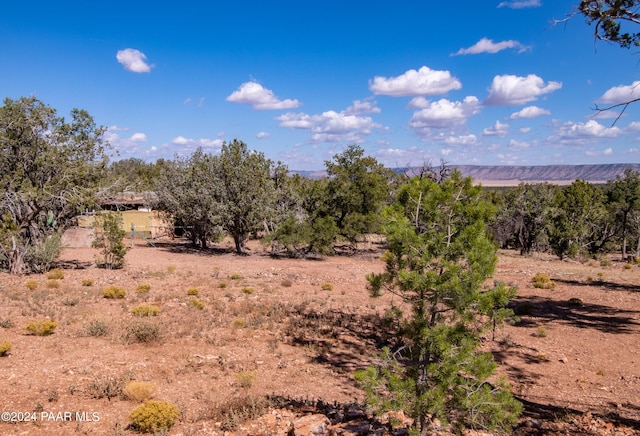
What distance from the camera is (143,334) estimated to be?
10.2 m

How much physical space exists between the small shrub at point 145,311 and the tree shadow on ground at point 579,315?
11.7 meters

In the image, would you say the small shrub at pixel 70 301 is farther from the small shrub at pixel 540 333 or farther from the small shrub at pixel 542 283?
the small shrub at pixel 542 283

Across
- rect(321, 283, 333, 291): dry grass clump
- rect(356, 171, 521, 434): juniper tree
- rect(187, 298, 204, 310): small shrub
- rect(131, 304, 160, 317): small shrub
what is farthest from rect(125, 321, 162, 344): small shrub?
rect(321, 283, 333, 291): dry grass clump

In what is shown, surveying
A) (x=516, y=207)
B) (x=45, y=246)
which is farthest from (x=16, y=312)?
(x=516, y=207)

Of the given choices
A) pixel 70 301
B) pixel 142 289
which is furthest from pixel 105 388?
pixel 142 289

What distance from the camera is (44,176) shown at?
1708 centimetres

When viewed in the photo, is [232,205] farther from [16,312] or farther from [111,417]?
[111,417]

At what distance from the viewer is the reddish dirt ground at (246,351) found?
280 inches

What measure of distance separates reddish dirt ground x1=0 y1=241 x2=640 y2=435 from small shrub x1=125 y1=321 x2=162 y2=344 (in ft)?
0.12

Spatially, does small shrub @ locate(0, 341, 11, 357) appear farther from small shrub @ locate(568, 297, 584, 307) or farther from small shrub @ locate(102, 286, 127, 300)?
small shrub @ locate(568, 297, 584, 307)

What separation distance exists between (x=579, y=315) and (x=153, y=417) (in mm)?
14071

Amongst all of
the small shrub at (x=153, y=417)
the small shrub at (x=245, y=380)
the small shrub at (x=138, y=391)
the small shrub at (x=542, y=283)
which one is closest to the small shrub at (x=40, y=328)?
the small shrub at (x=138, y=391)

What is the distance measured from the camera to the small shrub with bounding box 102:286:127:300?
547 inches

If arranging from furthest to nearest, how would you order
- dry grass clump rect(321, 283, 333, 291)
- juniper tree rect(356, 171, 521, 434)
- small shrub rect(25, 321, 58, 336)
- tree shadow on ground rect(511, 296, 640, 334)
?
dry grass clump rect(321, 283, 333, 291) < tree shadow on ground rect(511, 296, 640, 334) < small shrub rect(25, 321, 58, 336) < juniper tree rect(356, 171, 521, 434)
